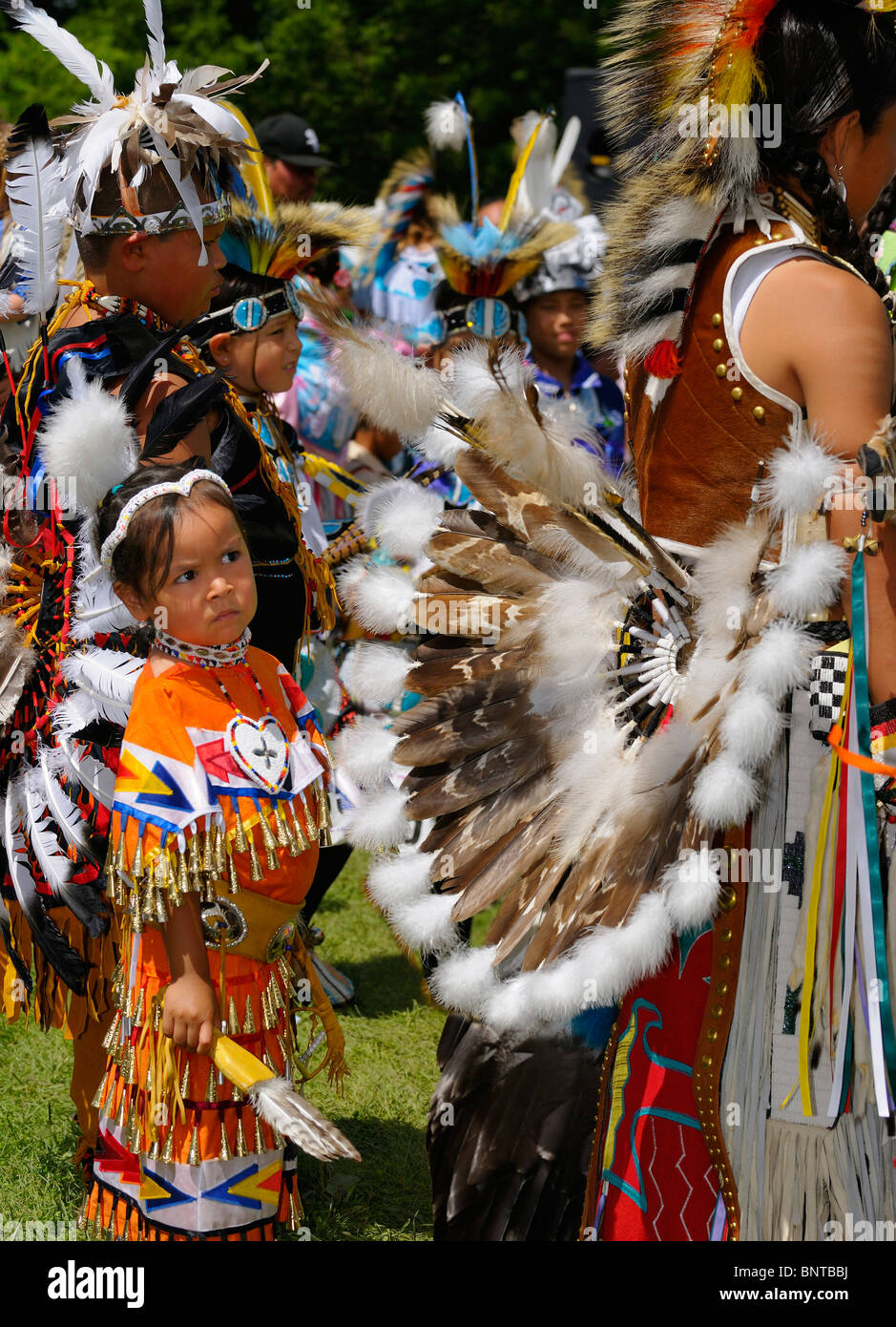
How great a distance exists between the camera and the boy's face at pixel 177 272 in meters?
2.74

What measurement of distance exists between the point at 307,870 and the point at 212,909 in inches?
7.0

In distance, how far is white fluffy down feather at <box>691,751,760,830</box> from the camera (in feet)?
6.53

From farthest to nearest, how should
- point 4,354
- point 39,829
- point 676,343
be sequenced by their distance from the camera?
1. point 4,354
2. point 39,829
3. point 676,343

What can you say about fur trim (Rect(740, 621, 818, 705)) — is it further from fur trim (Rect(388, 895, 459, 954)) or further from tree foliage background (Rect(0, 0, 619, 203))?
tree foliage background (Rect(0, 0, 619, 203))

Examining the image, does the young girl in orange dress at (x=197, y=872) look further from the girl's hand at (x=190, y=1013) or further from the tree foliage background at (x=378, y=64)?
the tree foliage background at (x=378, y=64)

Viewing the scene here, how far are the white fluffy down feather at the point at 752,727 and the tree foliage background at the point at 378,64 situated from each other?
11.4 m

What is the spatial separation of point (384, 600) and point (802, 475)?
0.86 m

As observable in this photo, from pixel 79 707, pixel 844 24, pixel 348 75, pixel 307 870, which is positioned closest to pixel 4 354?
pixel 79 707

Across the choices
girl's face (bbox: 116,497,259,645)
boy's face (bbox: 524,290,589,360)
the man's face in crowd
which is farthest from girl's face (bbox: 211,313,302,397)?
the man's face in crowd

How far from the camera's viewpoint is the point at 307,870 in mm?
2430

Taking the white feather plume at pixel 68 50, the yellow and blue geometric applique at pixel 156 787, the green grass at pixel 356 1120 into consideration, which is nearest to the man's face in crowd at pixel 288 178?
the green grass at pixel 356 1120

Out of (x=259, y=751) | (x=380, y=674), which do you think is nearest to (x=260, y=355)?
(x=380, y=674)

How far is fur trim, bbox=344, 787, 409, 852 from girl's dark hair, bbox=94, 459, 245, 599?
1.72 feet
